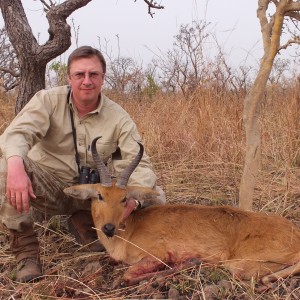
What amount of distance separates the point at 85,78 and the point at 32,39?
168 centimetres

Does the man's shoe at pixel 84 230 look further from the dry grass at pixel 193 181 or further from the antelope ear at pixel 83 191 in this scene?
the antelope ear at pixel 83 191

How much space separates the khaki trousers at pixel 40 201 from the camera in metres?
4.07

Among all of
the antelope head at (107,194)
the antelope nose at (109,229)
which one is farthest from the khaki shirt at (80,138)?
the antelope nose at (109,229)

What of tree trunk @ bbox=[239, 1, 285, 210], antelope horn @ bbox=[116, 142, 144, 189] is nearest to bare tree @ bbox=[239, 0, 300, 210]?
tree trunk @ bbox=[239, 1, 285, 210]

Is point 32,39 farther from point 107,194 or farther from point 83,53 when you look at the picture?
point 107,194

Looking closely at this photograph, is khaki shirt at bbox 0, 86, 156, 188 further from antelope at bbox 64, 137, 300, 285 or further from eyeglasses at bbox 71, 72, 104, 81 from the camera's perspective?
antelope at bbox 64, 137, 300, 285

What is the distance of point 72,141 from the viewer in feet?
15.3

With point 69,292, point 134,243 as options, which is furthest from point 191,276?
point 69,292

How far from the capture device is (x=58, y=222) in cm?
520

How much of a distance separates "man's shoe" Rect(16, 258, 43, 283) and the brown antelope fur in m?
0.58

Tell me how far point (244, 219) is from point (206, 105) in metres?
3.32

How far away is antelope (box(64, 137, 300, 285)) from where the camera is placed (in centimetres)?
390

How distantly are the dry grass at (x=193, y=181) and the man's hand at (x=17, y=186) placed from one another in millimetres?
612

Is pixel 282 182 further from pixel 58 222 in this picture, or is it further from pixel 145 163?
pixel 58 222
